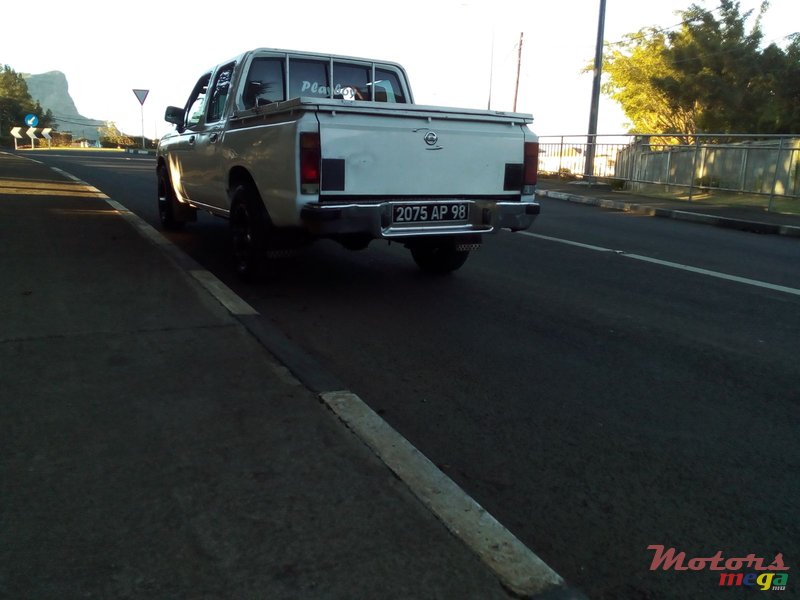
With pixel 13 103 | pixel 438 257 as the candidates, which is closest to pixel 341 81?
pixel 438 257

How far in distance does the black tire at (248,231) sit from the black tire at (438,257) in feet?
5.17

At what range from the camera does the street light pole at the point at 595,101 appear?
20.5 meters

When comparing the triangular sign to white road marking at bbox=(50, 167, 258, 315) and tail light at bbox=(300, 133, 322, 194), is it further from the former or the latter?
tail light at bbox=(300, 133, 322, 194)

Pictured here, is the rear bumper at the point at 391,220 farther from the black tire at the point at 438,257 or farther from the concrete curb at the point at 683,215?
→ the concrete curb at the point at 683,215

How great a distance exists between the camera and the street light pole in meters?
20.5

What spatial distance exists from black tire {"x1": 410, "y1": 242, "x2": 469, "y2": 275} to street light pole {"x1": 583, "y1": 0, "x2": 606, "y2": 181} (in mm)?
14491

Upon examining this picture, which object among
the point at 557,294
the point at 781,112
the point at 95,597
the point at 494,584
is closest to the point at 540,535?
the point at 494,584

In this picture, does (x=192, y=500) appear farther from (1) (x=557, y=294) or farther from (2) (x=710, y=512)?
(1) (x=557, y=294)

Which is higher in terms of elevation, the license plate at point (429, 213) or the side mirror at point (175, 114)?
the side mirror at point (175, 114)

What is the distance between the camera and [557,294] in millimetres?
6129

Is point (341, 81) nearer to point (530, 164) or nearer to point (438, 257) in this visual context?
point (438, 257)

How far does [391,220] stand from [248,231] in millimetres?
1389

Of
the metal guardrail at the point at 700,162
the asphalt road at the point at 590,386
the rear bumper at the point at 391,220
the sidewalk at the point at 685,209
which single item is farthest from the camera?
the metal guardrail at the point at 700,162

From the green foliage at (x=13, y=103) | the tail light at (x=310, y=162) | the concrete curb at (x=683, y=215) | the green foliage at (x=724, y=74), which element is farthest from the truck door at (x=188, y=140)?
the green foliage at (x=13, y=103)
